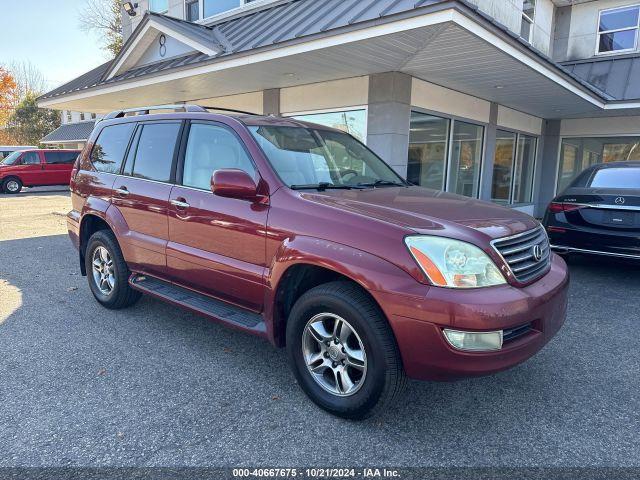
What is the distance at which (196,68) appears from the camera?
863 cm

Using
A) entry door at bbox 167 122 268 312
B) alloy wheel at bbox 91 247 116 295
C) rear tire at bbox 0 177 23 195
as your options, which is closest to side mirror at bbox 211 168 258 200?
entry door at bbox 167 122 268 312

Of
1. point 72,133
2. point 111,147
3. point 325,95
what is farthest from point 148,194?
point 72,133

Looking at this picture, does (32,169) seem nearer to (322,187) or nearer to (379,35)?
(379,35)

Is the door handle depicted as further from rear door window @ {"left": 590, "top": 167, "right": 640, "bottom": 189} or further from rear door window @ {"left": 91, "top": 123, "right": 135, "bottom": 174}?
rear door window @ {"left": 590, "top": 167, "right": 640, "bottom": 189}

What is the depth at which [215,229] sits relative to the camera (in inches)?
135

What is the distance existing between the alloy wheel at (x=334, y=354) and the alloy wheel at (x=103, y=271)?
2.57 meters

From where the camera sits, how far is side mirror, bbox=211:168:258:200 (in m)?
3.07

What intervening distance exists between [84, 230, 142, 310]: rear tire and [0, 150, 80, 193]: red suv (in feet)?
57.2

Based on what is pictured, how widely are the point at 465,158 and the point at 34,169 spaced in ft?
58.5

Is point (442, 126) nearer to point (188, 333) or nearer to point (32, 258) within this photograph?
point (188, 333)

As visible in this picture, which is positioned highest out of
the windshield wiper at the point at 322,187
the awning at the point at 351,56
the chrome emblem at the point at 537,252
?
the awning at the point at 351,56

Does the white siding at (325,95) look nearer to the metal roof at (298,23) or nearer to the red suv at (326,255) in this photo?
the metal roof at (298,23)

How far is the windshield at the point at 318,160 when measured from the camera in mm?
3379

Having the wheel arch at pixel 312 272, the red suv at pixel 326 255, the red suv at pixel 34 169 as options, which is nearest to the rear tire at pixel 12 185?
the red suv at pixel 34 169
